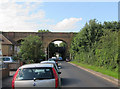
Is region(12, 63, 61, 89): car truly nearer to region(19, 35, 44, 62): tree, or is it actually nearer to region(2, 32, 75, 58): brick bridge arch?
region(19, 35, 44, 62): tree

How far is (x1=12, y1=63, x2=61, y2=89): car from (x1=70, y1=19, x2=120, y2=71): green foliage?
567 inches

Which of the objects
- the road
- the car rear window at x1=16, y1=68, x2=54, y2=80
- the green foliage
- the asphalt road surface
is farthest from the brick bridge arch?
the car rear window at x1=16, y1=68, x2=54, y2=80

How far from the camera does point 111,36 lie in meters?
23.5

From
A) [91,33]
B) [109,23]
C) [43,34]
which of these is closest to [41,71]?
[91,33]

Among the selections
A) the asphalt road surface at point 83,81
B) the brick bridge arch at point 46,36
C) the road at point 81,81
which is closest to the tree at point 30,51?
the asphalt road surface at point 83,81

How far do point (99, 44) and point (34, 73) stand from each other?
2447cm

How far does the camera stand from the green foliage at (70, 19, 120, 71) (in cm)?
2215

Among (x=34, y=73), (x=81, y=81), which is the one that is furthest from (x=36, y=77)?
(x=81, y=81)

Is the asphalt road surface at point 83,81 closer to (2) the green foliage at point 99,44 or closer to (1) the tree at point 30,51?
(2) the green foliage at point 99,44

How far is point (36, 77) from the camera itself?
674 centimetres

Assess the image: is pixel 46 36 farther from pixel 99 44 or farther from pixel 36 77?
pixel 36 77

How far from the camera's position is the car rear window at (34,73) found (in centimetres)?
676

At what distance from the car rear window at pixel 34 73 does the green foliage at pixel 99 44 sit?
567 inches

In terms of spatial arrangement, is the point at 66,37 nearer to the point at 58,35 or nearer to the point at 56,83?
the point at 58,35
